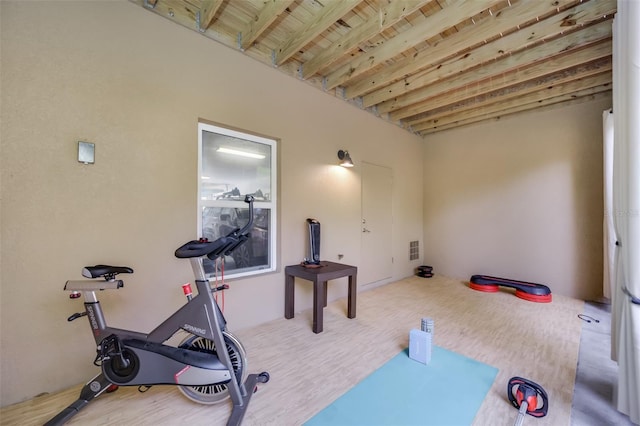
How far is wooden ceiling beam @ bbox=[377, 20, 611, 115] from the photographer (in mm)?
2570

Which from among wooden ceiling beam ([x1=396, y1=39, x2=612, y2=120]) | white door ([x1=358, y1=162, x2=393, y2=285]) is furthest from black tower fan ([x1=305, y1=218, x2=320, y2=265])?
wooden ceiling beam ([x1=396, y1=39, x2=612, y2=120])

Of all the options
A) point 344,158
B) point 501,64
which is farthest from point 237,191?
point 501,64

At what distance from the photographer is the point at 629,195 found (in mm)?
1479

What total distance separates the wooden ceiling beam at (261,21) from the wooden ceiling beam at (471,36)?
1605mm

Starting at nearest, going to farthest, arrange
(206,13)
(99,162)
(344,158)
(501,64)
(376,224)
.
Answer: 1. (99,162)
2. (206,13)
3. (501,64)
4. (344,158)
5. (376,224)

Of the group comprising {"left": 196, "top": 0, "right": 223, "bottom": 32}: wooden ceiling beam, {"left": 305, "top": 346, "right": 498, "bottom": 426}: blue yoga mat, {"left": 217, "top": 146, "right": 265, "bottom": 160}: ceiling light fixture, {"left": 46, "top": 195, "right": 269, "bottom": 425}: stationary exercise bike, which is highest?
{"left": 196, "top": 0, "right": 223, "bottom": 32}: wooden ceiling beam

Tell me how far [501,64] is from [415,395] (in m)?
3.66

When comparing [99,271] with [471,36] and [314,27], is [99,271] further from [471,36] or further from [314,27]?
[471,36]

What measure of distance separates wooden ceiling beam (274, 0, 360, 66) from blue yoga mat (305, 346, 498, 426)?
3.04 m

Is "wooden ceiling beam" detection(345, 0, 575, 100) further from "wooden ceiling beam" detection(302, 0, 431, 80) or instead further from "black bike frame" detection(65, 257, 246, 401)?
"black bike frame" detection(65, 257, 246, 401)

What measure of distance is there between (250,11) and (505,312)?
180 inches

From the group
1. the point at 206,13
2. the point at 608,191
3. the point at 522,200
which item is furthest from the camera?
the point at 522,200

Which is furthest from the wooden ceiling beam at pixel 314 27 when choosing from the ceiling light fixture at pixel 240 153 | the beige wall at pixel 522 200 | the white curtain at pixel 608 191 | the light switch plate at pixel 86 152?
the beige wall at pixel 522 200

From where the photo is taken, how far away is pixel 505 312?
3.39 m
